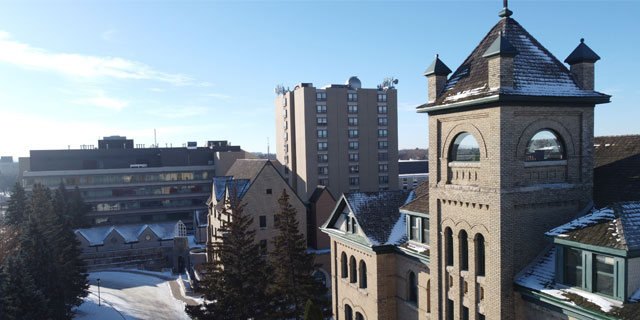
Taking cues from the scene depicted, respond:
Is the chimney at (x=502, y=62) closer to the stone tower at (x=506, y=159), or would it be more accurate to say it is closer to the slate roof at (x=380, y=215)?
the stone tower at (x=506, y=159)

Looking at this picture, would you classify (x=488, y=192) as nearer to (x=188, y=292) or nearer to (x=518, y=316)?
(x=518, y=316)

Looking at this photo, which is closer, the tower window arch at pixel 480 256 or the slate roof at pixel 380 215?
the tower window arch at pixel 480 256

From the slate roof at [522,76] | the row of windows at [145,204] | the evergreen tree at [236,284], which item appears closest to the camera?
the slate roof at [522,76]

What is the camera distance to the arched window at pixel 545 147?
1574 cm

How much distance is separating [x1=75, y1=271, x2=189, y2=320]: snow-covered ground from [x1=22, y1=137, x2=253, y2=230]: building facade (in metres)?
23.7

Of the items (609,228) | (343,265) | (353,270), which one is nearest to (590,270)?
(609,228)

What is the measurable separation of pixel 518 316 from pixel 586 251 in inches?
143

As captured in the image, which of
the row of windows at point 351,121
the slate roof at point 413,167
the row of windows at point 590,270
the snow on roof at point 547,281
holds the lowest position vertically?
the slate roof at point 413,167

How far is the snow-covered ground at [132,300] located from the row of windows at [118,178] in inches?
1037

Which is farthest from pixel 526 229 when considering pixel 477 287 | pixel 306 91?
pixel 306 91

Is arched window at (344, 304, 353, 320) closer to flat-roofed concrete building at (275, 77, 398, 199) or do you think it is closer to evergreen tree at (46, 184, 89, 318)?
evergreen tree at (46, 184, 89, 318)

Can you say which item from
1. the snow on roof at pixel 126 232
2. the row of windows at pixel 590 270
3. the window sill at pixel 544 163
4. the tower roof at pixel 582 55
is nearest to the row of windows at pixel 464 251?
the row of windows at pixel 590 270

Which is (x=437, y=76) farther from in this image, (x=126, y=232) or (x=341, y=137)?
(x=126, y=232)

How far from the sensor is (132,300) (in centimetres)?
4969
